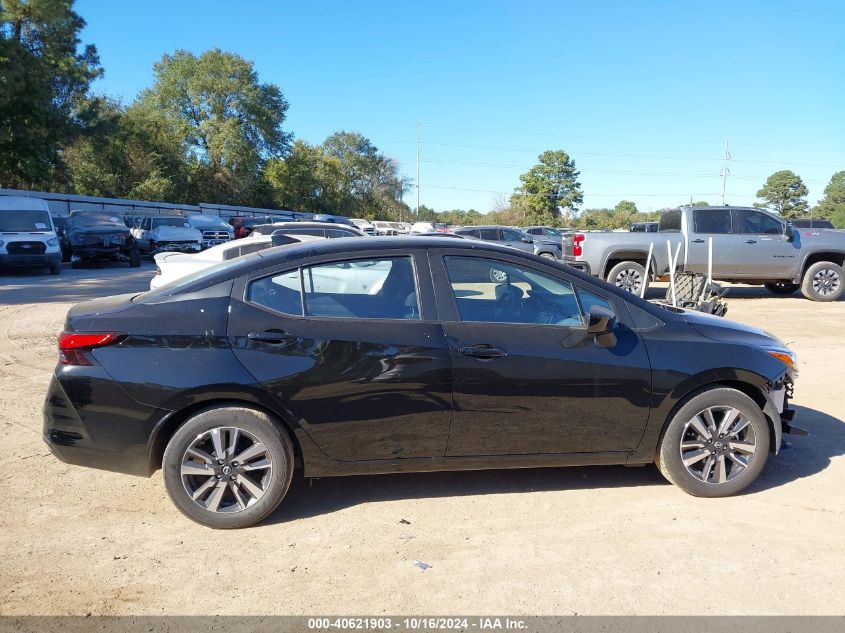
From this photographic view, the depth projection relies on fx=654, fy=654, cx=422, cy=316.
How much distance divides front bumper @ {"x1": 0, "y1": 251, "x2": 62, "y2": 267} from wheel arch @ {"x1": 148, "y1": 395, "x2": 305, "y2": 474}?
17428 millimetres

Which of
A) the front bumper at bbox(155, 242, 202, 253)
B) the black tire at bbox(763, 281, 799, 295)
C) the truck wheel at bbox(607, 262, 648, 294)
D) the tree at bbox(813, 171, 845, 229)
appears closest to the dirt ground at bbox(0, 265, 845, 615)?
the truck wheel at bbox(607, 262, 648, 294)

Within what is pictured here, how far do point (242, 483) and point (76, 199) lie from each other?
115ft

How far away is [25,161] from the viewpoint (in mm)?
34188

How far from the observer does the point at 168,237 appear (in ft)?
86.2

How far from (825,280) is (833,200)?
5922 cm

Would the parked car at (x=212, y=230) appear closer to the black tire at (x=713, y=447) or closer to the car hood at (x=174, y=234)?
the car hood at (x=174, y=234)

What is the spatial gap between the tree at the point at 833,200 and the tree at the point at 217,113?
51.2 m

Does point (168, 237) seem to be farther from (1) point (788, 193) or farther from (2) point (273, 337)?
(1) point (788, 193)

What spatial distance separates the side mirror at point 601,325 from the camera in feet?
13.0

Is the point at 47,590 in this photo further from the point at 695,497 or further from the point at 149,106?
the point at 149,106

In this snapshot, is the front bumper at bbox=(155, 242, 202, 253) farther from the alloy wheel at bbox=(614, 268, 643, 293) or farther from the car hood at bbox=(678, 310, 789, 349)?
the car hood at bbox=(678, 310, 789, 349)

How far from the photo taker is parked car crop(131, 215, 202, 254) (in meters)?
25.8

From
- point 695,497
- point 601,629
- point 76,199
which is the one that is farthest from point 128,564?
point 76,199

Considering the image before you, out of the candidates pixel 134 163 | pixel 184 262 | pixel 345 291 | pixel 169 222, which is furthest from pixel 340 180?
pixel 345 291
